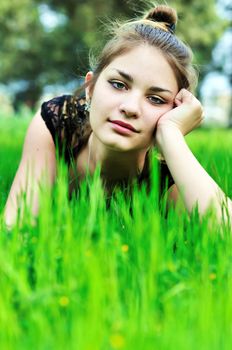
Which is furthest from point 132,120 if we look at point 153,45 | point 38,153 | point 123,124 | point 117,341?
point 117,341

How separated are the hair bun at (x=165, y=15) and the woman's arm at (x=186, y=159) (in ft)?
1.45

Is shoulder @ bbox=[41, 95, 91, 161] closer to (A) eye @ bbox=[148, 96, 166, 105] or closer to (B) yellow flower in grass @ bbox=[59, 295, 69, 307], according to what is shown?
(A) eye @ bbox=[148, 96, 166, 105]

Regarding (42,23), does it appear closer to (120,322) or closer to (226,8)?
(226,8)

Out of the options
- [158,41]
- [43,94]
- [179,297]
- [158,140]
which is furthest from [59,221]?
[43,94]

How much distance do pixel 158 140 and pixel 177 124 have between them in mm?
118

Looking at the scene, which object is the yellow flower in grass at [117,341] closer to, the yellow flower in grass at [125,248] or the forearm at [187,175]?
the yellow flower in grass at [125,248]

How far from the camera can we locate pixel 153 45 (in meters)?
2.38

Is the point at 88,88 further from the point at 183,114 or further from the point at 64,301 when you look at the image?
the point at 64,301

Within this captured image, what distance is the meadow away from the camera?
956 mm

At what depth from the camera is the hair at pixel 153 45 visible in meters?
2.38

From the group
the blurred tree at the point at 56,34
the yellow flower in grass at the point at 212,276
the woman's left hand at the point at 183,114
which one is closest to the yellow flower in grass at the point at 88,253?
the yellow flower in grass at the point at 212,276

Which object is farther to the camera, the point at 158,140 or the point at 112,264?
the point at 158,140

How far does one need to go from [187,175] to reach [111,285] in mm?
1003

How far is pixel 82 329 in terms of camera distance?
0.90 m
